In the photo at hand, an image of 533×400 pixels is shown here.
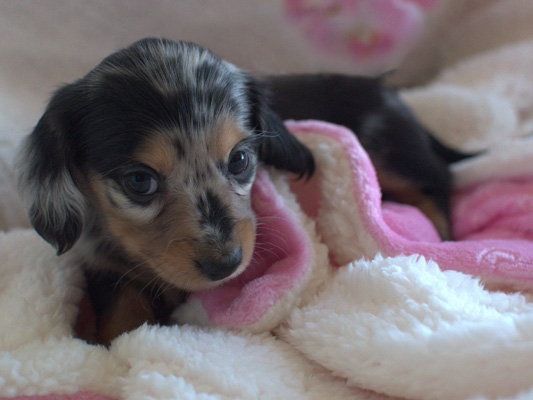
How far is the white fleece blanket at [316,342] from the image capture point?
767 millimetres

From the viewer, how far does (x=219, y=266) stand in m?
0.90

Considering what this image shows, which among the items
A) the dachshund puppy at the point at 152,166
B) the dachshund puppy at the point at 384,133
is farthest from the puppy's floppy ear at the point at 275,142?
the dachshund puppy at the point at 384,133

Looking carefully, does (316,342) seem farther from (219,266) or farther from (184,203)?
(184,203)

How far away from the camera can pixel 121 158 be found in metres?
0.95

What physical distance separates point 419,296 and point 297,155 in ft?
1.61

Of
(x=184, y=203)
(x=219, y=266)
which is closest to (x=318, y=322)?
(x=219, y=266)

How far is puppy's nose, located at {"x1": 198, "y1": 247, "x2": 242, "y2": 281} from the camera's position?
90 cm

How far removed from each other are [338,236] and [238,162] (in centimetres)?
33

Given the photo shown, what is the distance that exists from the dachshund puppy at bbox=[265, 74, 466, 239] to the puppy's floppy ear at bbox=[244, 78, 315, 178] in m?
0.32

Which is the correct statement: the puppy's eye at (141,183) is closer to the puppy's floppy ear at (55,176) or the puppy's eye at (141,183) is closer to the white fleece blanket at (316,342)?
→ the puppy's floppy ear at (55,176)

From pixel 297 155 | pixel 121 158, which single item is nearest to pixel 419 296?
pixel 297 155

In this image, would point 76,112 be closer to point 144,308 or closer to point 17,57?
point 144,308

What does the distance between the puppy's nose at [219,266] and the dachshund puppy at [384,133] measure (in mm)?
747

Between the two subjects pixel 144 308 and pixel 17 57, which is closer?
pixel 144 308
